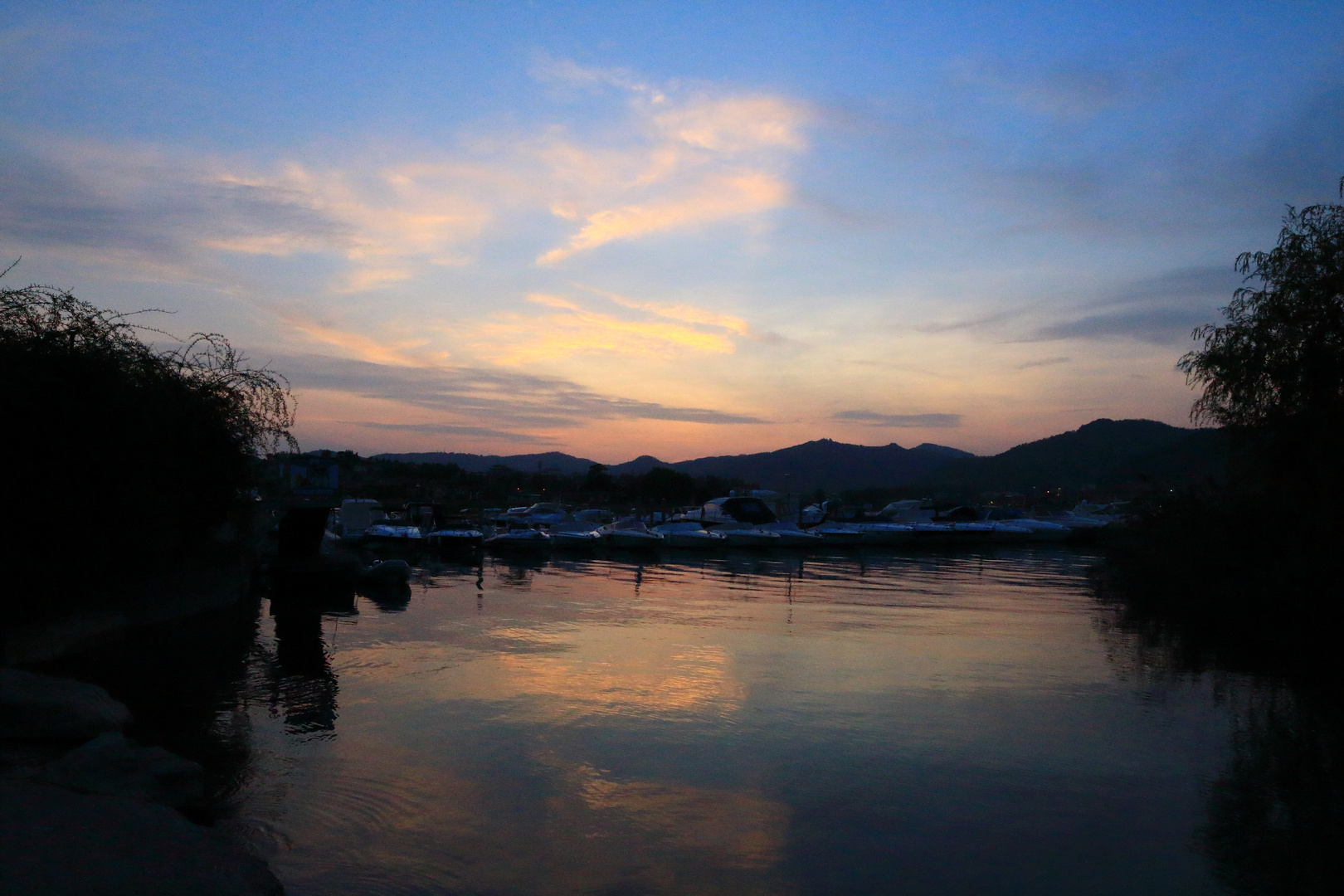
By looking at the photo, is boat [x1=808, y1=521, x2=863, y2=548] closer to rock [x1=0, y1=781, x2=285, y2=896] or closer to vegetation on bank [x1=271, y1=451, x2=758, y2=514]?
vegetation on bank [x1=271, y1=451, x2=758, y2=514]

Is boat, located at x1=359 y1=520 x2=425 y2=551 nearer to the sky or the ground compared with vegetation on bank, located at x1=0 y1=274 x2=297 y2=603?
nearer to the ground

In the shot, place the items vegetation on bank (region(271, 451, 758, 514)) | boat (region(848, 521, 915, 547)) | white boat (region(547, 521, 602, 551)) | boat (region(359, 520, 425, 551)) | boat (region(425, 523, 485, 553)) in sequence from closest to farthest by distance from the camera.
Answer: boat (region(425, 523, 485, 553))
boat (region(359, 520, 425, 551))
white boat (region(547, 521, 602, 551))
boat (region(848, 521, 915, 547))
vegetation on bank (region(271, 451, 758, 514))

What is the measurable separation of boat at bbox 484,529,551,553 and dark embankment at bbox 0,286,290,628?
2263 centimetres

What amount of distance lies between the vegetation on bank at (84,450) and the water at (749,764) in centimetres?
225

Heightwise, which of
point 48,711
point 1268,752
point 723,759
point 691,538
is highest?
point 691,538

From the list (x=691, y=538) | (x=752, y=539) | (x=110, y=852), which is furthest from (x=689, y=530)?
(x=110, y=852)

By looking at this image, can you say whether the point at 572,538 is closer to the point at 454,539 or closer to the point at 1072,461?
the point at 454,539

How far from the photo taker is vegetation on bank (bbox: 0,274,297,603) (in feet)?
40.5

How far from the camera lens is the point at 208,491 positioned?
18.2m

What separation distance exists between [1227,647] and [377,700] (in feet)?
51.9

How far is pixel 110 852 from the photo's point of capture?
579cm

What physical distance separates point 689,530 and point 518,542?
982 cm

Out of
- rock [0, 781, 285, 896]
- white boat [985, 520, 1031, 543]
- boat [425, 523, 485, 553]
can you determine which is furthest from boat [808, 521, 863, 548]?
rock [0, 781, 285, 896]

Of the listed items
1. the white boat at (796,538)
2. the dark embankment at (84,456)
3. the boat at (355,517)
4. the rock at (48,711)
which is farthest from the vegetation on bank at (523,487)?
the rock at (48,711)
